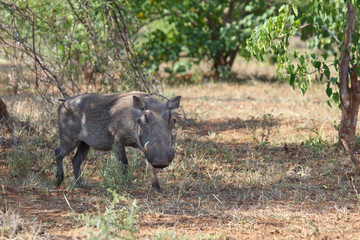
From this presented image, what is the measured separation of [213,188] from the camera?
16.4 ft


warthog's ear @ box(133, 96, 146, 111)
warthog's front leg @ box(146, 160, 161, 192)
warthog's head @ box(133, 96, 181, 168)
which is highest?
warthog's ear @ box(133, 96, 146, 111)

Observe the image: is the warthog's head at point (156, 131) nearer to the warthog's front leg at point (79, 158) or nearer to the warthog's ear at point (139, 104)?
the warthog's ear at point (139, 104)

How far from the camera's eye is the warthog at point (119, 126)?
13.9 ft

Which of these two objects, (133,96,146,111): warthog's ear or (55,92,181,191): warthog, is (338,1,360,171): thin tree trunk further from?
(133,96,146,111): warthog's ear

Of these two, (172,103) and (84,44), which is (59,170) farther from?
(84,44)

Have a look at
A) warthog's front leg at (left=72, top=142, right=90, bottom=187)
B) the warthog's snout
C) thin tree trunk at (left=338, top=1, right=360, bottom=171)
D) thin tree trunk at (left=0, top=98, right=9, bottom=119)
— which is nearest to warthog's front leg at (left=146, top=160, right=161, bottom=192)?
the warthog's snout

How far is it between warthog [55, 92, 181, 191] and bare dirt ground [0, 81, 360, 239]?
32 centimetres

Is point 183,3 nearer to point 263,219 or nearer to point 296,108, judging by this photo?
point 296,108

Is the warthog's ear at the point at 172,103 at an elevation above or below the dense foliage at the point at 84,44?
below

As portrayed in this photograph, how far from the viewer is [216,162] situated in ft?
19.3

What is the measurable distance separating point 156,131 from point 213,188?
3.52 ft

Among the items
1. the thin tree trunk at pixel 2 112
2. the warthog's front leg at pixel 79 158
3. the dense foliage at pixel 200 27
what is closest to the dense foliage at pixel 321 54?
the warthog's front leg at pixel 79 158

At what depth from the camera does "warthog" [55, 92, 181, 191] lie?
423 cm

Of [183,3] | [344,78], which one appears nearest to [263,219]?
[344,78]
